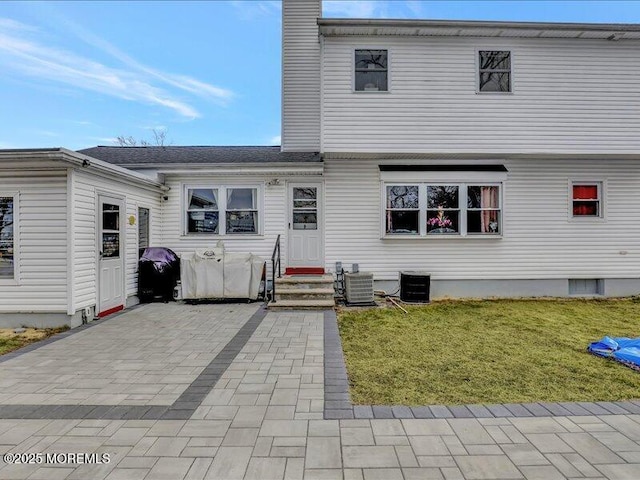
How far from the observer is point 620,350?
4.51 metres

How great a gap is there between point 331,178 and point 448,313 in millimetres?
4264

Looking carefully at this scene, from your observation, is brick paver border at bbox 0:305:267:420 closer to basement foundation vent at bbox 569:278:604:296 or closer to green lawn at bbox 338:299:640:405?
green lawn at bbox 338:299:640:405

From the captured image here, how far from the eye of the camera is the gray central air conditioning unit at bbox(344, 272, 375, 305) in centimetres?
806

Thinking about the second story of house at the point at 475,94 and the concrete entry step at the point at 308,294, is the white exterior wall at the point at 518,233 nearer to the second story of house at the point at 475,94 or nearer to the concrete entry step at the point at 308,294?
the second story of house at the point at 475,94

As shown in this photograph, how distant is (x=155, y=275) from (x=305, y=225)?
3825 mm

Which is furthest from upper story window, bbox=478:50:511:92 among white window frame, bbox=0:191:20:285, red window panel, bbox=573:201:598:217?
white window frame, bbox=0:191:20:285

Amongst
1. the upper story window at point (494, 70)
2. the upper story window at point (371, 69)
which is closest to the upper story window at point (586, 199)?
the upper story window at point (494, 70)

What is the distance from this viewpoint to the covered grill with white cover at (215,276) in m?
8.12

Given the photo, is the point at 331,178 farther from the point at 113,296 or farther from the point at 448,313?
the point at 113,296

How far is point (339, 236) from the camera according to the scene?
9.04 meters

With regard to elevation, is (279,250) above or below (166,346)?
above

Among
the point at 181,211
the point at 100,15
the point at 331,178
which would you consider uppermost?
the point at 100,15

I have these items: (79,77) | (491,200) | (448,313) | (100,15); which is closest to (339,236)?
(448,313)

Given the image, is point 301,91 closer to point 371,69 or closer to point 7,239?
point 371,69
